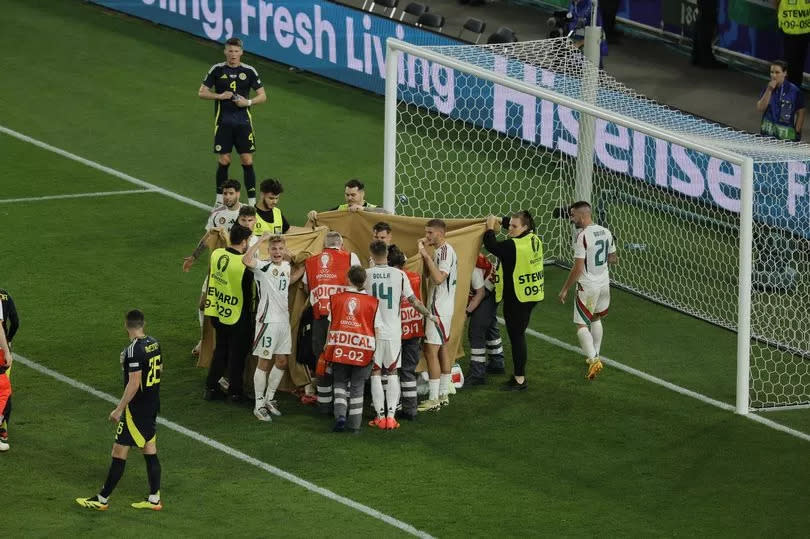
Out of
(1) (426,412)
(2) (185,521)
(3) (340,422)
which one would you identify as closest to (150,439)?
(2) (185,521)

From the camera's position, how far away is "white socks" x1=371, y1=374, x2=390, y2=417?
49.2ft

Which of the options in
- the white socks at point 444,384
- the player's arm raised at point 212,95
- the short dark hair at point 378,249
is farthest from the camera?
the player's arm raised at point 212,95

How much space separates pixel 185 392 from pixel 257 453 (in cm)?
162

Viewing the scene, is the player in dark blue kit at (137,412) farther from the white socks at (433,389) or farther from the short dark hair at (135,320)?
the white socks at (433,389)

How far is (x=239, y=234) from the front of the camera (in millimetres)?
15117

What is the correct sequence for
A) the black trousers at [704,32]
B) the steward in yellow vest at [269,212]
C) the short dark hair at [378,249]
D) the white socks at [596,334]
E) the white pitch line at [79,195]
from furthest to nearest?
the black trousers at [704,32] → the white pitch line at [79,195] → the white socks at [596,334] → the steward in yellow vest at [269,212] → the short dark hair at [378,249]

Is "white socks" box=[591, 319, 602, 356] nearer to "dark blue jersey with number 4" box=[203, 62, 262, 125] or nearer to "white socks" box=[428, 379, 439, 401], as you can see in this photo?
"white socks" box=[428, 379, 439, 401]

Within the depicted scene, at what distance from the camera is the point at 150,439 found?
13.3m

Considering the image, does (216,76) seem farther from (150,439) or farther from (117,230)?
(150,439)

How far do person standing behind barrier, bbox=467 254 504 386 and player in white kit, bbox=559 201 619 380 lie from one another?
72 cm

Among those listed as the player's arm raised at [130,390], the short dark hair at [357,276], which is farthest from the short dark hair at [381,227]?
the player's arm raised at [130,390]

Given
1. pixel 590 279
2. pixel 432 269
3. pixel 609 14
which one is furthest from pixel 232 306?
pixel 609 14

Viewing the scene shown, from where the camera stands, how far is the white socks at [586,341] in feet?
54.0

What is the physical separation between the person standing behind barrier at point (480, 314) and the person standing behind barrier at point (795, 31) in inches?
367
